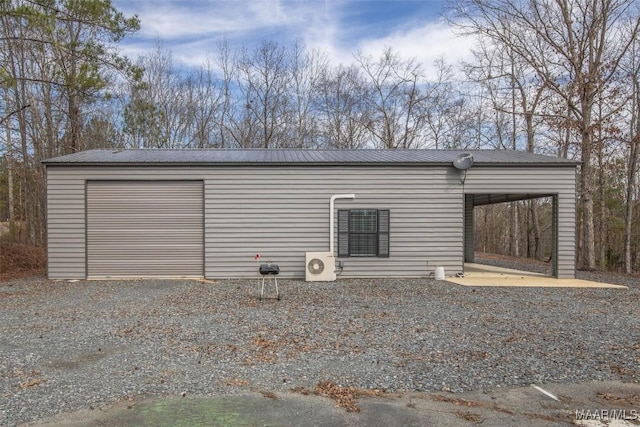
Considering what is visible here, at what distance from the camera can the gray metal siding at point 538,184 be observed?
10.7 metres

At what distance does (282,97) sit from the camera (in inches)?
948

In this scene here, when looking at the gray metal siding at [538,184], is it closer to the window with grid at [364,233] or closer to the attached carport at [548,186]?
the attached carport at [548,186]

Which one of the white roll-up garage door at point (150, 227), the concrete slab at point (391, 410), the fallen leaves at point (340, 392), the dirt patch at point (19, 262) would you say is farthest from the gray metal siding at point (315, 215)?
the concrete slab at point (391, 410)

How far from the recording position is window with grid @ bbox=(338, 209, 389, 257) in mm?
10672

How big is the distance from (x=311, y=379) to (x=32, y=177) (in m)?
19.4

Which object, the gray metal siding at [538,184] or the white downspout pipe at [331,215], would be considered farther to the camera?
the gray metal siding at [538,184]

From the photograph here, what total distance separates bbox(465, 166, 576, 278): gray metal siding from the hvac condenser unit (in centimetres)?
399

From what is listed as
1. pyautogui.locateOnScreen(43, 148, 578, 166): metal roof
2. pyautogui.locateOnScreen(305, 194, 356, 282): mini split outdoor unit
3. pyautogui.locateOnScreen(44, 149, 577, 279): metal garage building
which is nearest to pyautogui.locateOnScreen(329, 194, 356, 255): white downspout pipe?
pyautogui.locateOnScreen(44, 149, 577, 279): metal garage building

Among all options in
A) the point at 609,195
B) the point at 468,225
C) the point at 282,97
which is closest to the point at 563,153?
the point at 609,195

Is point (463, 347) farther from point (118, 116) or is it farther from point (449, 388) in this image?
point (118, 116)

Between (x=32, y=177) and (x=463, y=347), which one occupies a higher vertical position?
(x=32, y=177)

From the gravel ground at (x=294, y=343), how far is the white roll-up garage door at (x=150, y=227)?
220 cm

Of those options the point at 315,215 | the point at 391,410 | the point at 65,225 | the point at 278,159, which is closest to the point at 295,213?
the point at 315,215

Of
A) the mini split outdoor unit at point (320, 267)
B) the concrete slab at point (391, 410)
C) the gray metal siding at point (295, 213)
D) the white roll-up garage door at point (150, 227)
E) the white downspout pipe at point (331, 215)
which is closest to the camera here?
the concrete slab at point (391, 410)
